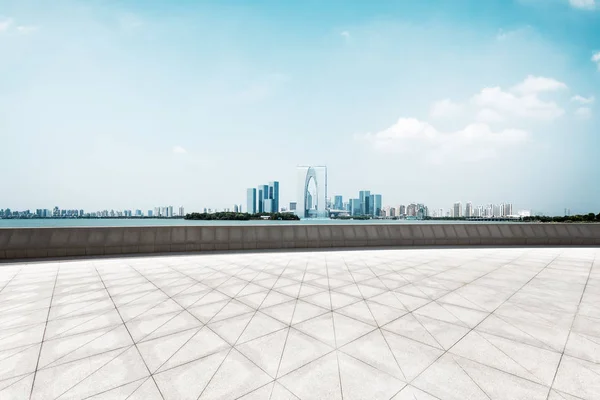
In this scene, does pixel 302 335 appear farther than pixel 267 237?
No

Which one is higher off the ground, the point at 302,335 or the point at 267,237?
the point at 267,237

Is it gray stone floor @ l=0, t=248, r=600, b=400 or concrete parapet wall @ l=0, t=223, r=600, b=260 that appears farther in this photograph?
concrete parapet wall @ l=0, t=223, r=600, b=260

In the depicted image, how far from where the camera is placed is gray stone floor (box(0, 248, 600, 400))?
3492mm

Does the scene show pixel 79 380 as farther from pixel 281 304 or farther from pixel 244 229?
pixel 244 229

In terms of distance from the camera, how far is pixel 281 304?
21.0 feet

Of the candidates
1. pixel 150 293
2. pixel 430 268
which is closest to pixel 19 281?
pixel 150 293

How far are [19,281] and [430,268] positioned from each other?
48.1ft

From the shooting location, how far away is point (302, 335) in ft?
15.8

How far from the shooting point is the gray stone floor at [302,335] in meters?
3.49

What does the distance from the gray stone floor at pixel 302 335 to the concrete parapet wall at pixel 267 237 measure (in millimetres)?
3890

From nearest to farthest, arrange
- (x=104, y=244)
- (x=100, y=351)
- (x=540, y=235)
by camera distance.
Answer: (x=100, y=351), (x=104, y=244), (x=540, y=235)

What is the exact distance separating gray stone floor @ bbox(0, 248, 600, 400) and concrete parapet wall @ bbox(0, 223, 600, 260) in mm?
3890

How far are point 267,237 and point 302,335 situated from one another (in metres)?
10.6

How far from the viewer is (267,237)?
15242mm
